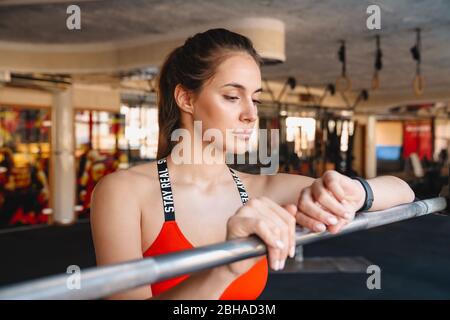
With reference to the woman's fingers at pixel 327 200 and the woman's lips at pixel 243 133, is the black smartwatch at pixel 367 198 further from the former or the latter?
the woman's lips at pixel 243 133

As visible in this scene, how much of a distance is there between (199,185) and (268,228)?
31.8 inches

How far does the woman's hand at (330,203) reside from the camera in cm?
78

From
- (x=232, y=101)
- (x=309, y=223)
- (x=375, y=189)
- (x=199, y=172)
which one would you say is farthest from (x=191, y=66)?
(x=309, y=223)

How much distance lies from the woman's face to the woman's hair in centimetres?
3

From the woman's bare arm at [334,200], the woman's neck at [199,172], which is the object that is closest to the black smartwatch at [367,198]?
the woman's bare arm at [334,200]

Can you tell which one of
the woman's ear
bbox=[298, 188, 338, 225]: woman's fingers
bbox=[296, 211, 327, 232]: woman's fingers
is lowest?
bbox=[296, 211, 327, 232]: woman's fingers

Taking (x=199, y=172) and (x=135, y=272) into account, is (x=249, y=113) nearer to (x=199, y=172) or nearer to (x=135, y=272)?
(x=199, y=172)

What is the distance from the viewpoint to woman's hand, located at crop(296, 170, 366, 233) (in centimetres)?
78

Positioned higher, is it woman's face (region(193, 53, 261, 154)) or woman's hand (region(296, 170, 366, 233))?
woman's face (region(193, 53, 261, 154))

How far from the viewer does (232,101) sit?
51.1 inches

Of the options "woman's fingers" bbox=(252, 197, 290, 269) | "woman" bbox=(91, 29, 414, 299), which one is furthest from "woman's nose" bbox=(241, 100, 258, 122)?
"woman's fingers" bbox=(252, 197, 290, 269)

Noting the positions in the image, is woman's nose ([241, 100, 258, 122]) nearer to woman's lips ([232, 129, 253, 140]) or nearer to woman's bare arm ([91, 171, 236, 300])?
woman's lips ([232, 129, 253, 140])
